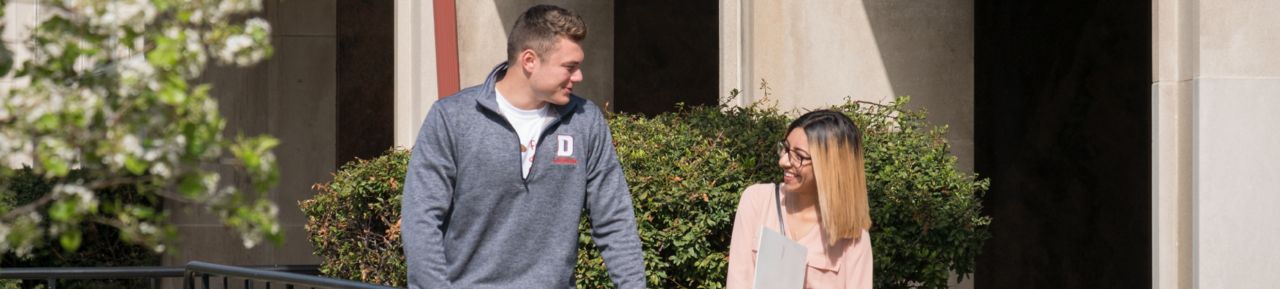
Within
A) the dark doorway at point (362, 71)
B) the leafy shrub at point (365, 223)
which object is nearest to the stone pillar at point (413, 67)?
the leafy shrub at point (365, 223)

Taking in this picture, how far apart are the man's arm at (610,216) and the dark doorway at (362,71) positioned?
44.2ft

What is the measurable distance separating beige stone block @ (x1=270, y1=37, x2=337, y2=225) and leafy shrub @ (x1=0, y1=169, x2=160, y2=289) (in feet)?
9.66

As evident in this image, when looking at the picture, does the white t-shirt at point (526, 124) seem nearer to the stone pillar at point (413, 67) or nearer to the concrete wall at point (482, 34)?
the stone pillar at point (413, 67)

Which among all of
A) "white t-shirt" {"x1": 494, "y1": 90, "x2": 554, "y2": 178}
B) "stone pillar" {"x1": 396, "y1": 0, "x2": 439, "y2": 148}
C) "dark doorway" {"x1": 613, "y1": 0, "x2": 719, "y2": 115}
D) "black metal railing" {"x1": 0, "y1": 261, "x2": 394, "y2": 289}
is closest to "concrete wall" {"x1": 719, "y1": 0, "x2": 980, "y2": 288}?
"stone pillar" {"x1": 396, "y1": 0, "x2": 439, "y2": 148}

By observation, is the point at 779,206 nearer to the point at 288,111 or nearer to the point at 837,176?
the point at 837,176

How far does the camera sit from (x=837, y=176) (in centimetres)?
486

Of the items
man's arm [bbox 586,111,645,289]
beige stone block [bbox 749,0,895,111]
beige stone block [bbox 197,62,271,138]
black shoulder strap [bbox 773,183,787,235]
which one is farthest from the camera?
beige stone block [bbox 197,62,271,138]

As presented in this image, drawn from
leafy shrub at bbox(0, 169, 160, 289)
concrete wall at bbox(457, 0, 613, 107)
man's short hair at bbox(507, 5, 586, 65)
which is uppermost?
concrete wall at bbox(457, 0, 613, 107)

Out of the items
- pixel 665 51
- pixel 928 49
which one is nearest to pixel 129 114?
pixel 928 49

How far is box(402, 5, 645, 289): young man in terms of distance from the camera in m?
4.20

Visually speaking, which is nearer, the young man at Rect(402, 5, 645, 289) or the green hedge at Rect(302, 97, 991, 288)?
the young man at Rect(402, 5, 645, 289)

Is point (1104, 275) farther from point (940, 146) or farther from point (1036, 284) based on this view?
point (940, 146)

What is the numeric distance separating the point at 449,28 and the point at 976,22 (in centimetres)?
441
